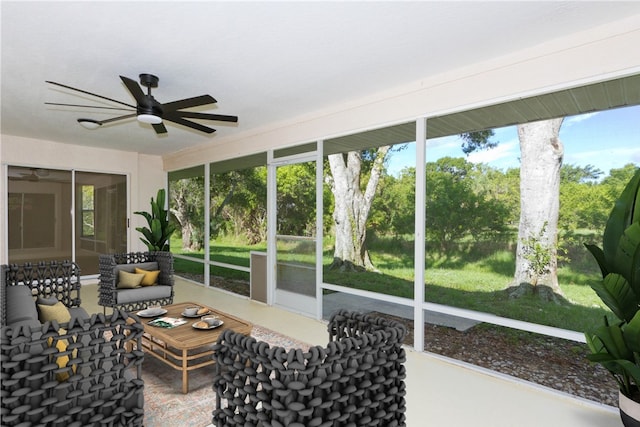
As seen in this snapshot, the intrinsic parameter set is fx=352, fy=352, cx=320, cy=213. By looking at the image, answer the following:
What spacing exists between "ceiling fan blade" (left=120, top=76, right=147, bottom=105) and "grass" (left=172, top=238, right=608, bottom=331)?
276 cm

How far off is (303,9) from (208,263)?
5.36 metres

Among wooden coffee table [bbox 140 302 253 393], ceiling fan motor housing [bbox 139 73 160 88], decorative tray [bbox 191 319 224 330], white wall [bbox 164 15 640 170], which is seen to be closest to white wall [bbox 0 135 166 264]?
white wall [bbox 164 15 640 170]

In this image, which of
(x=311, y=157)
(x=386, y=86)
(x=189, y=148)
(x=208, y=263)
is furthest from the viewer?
(x=189, y=148)

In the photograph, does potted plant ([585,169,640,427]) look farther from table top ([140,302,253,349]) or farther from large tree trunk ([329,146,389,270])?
table top ([140,302,253,349])

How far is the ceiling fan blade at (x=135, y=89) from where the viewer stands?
2.59m

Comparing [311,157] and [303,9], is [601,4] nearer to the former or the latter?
[303,9]

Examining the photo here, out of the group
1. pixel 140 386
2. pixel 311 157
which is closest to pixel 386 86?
pixel 311 157

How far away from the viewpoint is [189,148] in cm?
727

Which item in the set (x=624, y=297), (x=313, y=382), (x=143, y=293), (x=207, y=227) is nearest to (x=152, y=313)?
(x=143, y=293)

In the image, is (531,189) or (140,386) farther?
(531,189)

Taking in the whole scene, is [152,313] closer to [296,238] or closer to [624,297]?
[296,238]

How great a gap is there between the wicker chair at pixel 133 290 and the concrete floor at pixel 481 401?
328 centimetres

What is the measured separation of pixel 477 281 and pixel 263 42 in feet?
9.64

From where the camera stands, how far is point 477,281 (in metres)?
3.47
